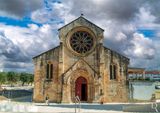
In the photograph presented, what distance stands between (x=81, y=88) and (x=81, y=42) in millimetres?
6745

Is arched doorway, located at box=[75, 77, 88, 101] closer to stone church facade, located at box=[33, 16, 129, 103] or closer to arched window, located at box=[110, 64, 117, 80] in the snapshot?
stone church facade, located at box=[33, 16, 129, 103]

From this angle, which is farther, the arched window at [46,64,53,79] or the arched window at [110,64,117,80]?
the arched window at [46,64,53,79]

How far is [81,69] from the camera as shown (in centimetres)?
3994

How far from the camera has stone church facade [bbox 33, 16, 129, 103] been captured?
130 feet

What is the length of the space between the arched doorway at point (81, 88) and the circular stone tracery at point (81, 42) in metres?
4.08

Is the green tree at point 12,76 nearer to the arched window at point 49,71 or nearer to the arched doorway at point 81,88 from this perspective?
the arched window at point 49,71

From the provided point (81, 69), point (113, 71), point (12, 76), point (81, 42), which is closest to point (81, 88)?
point (81, 69)

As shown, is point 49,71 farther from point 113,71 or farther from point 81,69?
point 113,71

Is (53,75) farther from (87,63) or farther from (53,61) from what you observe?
(87,63)

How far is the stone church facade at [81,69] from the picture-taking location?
39.8 metres

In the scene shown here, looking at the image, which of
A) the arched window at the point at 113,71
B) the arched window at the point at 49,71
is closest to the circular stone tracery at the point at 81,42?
the arched window at the point at 113,71

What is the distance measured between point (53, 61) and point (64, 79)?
3.29m

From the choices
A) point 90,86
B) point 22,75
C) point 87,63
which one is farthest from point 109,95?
point 22,75

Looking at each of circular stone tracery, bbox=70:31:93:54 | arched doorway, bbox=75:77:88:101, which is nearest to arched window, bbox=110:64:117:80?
arched doorway, bbox=75:77:88:101
